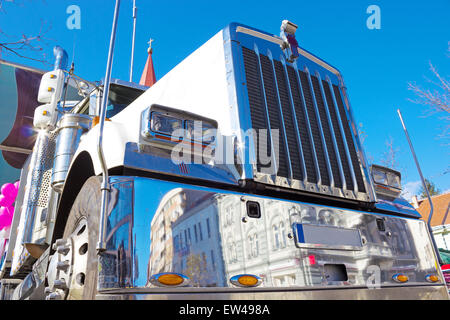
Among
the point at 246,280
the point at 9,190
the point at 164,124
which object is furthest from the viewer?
the point at 9,190

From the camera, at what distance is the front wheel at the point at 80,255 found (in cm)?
152

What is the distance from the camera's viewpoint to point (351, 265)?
1943mm

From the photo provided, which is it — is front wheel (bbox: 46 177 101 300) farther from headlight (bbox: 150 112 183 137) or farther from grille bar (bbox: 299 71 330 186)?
grille bar (bbox: 299 71 330 186)

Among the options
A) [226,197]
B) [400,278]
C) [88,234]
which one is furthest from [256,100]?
[400,278]

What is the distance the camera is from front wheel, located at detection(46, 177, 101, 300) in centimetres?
152

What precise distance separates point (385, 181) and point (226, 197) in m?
1.92

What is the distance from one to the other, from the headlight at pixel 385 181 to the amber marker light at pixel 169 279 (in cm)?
210

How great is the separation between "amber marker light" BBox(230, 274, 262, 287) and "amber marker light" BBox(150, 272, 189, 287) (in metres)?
0.23

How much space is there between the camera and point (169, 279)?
4.58ft

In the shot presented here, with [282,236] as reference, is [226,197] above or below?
above

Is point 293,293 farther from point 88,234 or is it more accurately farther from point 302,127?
point 302,127

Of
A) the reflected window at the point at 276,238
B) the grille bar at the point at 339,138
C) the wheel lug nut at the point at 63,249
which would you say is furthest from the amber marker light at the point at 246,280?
the grille bar at the point at 339,138

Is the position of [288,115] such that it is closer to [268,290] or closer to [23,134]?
[268,290]
